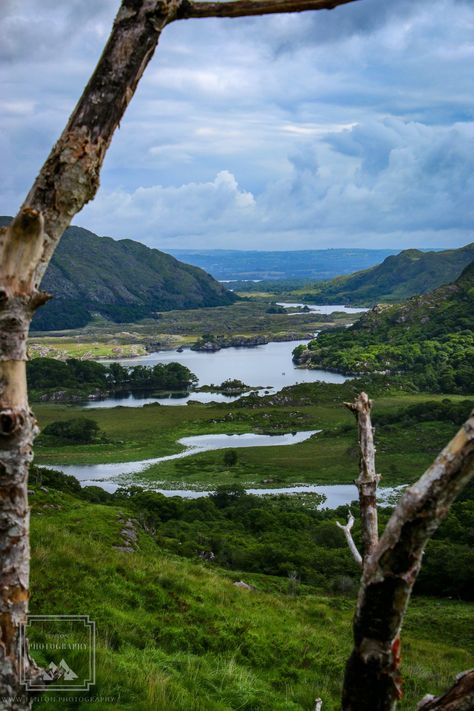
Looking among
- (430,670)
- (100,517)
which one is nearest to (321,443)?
(100,517)

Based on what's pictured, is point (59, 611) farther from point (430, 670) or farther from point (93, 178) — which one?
point (93, 178)

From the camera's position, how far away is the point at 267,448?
9012 centimetres

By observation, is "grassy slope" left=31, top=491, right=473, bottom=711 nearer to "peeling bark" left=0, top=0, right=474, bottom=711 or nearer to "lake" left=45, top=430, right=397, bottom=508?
"peeling bark" left=0, top=0, right=474, bottom=711

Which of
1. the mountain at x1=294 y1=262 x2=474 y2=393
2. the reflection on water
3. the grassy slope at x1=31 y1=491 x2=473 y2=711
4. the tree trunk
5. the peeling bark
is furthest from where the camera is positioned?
the mountain at x1=294 y1=262 x2=474 y2=393

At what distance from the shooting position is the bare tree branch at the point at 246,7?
5336mm

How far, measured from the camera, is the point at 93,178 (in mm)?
5371

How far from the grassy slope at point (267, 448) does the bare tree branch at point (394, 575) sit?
67992 millimetres

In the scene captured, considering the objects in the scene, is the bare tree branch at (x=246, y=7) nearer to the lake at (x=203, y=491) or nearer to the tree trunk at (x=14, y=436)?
the tree trunk at (x=14, y=436)

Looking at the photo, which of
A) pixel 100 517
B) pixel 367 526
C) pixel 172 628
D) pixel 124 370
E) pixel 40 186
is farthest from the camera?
pixel 124 370

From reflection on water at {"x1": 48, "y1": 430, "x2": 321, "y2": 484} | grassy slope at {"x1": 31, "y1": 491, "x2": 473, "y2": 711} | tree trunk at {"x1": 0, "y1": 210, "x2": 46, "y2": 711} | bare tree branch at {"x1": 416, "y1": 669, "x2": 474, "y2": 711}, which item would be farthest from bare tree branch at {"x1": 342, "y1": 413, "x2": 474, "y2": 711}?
reflection on water at {"x1": 48, "y1": 430, "x2": 321, "y2": 484}

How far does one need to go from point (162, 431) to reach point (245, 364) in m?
74.8

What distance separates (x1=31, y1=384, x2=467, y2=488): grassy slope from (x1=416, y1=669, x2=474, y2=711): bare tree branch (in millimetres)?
68186

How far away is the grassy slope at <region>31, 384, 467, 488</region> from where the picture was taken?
7800 cm

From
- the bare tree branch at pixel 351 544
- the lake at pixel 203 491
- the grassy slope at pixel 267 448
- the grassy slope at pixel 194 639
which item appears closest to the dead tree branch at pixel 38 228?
the bare tree branch at pixel 351 544
